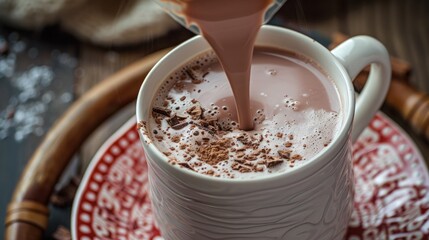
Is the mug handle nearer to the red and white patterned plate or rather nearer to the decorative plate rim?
the red and white patterned plate

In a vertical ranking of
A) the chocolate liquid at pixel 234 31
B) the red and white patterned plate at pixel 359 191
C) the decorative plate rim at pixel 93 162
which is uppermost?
the chocolate liquid at pixel 234 31

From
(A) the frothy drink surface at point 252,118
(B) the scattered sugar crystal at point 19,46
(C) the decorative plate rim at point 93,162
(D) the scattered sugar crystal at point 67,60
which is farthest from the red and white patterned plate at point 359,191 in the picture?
(B) the scattered sugar crystal at point 19,46

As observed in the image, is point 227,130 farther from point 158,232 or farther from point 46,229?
point 46,229

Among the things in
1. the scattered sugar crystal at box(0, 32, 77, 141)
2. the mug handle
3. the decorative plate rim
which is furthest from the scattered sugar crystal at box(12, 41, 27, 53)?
Answer: the mug handle

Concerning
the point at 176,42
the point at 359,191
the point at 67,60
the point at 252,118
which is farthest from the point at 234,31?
the point at 67,60

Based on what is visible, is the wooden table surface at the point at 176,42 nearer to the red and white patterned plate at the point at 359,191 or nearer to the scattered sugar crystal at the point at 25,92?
the scattered sugar crystal at the point at 25,92

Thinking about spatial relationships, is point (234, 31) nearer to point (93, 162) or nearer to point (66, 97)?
point (93, 162)
